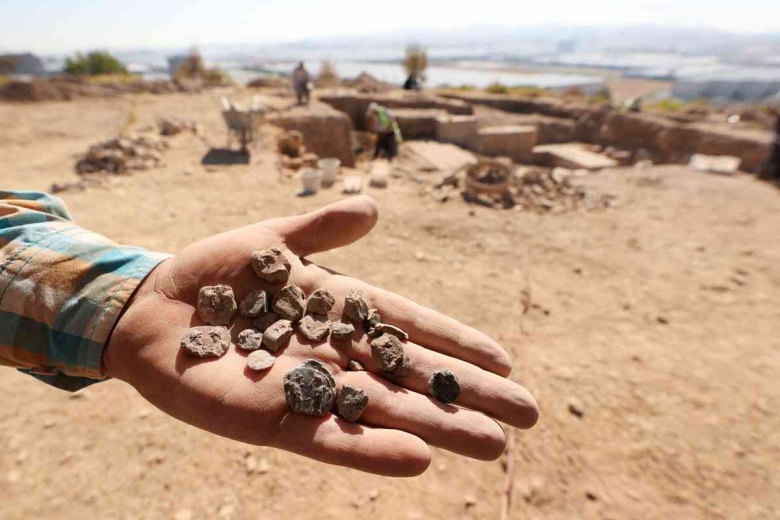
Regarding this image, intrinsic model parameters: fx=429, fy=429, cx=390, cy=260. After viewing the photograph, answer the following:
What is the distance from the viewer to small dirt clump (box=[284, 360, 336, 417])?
1.89 metres

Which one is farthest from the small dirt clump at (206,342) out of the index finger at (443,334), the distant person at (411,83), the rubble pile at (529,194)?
the distant person at (411,83)

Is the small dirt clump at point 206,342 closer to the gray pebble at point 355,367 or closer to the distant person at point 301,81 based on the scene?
the gray pebble at point 355,367

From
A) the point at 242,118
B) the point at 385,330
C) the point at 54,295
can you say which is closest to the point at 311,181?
the point at 242,118

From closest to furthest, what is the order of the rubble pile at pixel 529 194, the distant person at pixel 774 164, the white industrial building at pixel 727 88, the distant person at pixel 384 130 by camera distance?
the rubble pile at pixel 529 194 < the distant person at pixel 774 164 < the distant person at pixel 384 130 < the white industrial building at pixel 727 88

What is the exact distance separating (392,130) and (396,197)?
407 cm

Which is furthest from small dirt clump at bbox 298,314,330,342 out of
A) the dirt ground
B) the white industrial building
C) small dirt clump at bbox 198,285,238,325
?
A: the white industrial building

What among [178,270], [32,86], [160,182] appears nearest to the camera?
[178,270]

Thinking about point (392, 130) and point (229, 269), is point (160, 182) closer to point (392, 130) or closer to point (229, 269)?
point (392, 130)

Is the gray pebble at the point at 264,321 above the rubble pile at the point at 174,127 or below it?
above

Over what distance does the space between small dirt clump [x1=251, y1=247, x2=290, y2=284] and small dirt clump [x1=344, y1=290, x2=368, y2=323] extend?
403mm

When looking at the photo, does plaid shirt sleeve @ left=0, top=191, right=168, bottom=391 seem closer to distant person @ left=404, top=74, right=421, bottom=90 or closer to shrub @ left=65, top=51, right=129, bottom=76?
distant person @ left=404, top=74, right=421, bottom=90

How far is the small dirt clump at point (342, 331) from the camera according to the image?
235 centimetres

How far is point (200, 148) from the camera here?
33.0 feet

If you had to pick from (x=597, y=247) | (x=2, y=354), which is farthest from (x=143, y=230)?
(x=597, y=247)
